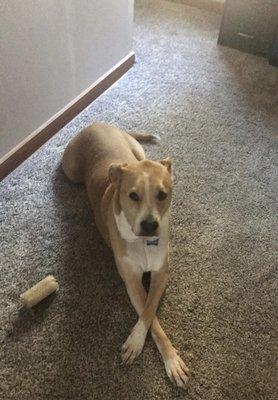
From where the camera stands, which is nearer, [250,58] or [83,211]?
[83,211]

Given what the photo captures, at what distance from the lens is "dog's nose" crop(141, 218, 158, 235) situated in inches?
51.9

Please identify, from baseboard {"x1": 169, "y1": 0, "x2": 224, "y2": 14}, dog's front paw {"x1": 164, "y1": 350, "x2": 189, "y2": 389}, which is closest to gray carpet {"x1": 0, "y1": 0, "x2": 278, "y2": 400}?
dog's front paw {"x1": 164, "y1": 350, "x2": 189, "y2": 389}

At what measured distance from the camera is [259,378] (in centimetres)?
140

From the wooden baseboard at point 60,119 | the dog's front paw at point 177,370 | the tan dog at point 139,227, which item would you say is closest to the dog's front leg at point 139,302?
the tan dog at point 139,227

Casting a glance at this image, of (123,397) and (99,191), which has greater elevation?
(99,191)

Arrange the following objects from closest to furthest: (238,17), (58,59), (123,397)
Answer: (123,397) → (58,59) → (238,17)

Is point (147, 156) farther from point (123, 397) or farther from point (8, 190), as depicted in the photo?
point (123, 397)

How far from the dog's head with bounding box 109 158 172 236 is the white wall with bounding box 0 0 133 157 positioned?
85cm

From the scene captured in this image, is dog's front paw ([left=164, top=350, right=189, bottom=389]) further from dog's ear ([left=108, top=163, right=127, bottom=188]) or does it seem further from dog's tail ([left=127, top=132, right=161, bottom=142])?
dog's tail ([left=127, top=132, right=161, bottom=142])

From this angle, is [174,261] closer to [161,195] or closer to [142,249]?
[142,249]

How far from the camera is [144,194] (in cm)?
133

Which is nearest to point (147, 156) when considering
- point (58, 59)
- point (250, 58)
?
point (58, 59)

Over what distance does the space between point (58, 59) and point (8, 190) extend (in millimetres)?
752

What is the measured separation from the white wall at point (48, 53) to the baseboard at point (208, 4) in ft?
4.12
